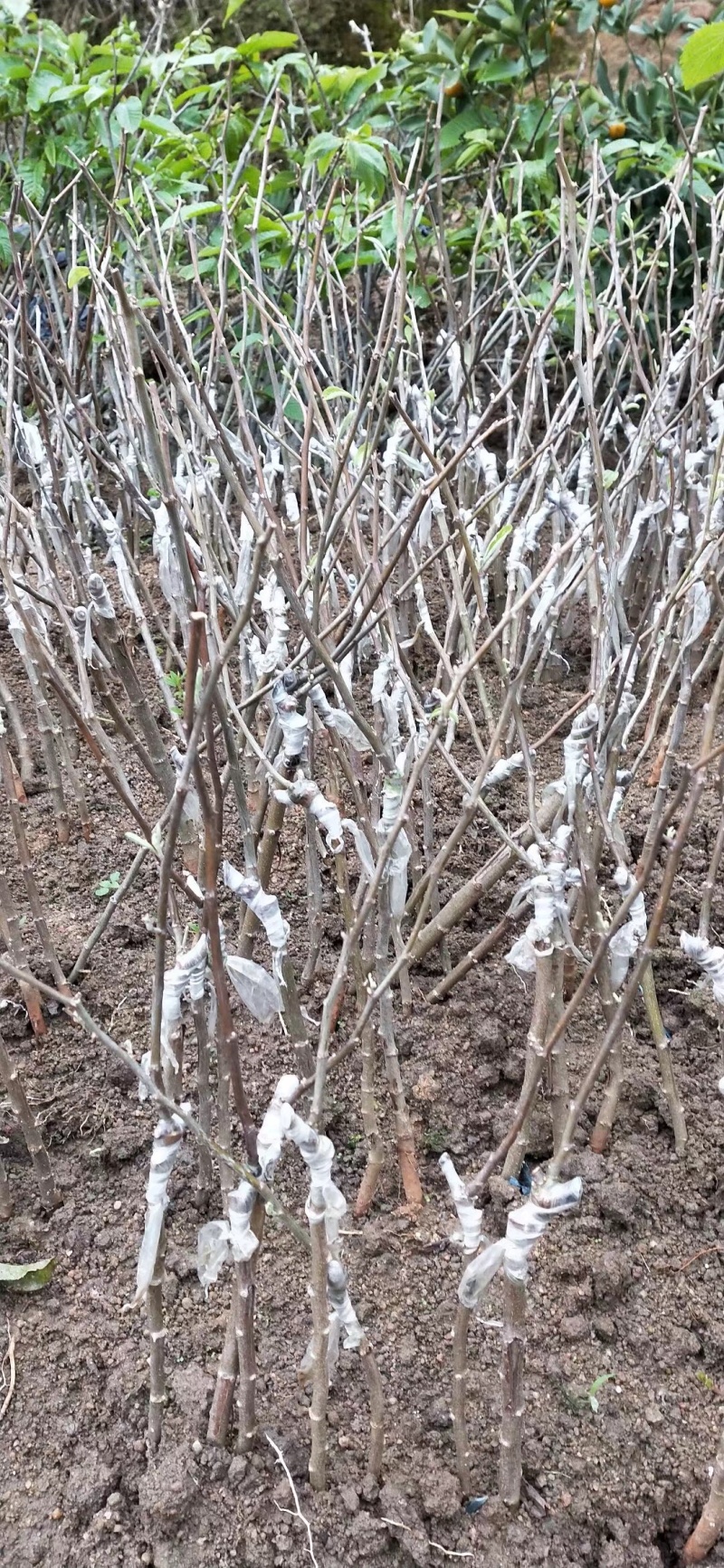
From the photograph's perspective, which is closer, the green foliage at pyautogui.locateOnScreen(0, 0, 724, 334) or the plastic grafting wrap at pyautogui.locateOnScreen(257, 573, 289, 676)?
the plastic grafting wrap at pyautogui.locateOnScreen(257, 573, 289, 676)

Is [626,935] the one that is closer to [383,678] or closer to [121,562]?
[383,678]

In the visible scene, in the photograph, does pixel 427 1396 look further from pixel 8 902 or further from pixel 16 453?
pixel 16 453

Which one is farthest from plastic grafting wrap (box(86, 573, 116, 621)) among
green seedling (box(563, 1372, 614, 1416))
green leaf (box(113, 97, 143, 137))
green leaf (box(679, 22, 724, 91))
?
green leaf (box(113, 97, 143, 137))

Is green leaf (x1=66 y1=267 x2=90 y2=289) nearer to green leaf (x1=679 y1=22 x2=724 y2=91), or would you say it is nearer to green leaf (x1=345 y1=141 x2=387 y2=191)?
green leaf (x1=345 y1=141 x2=387 y2=191)

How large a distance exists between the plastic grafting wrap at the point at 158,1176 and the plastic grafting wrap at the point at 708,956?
1.50ft

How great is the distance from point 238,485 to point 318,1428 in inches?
38.2

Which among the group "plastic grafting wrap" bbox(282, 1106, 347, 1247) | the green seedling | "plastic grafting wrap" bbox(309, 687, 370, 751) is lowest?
the green seedling

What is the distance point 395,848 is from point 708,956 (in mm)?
364

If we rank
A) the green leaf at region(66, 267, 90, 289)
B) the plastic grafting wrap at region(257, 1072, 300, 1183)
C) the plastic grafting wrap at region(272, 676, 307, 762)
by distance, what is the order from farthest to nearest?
the green leaf at region(66, 267, 90, 289) → the plastic grafting wrap at region(272, 676, 307, 762) → the plastic grafting wrap at region(257, 1072, 300, 1183)

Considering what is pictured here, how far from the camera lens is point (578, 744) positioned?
1144 mm

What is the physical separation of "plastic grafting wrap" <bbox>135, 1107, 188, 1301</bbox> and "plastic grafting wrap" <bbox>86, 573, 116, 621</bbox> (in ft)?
1.62

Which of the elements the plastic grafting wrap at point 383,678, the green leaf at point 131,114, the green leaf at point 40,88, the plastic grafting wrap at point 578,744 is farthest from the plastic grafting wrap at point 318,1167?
the green leaf at point 40,88

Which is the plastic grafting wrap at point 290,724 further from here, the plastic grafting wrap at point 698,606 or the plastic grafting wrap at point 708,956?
the plastic grafting wrap at point 698,606

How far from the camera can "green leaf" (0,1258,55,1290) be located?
1.28 metres
